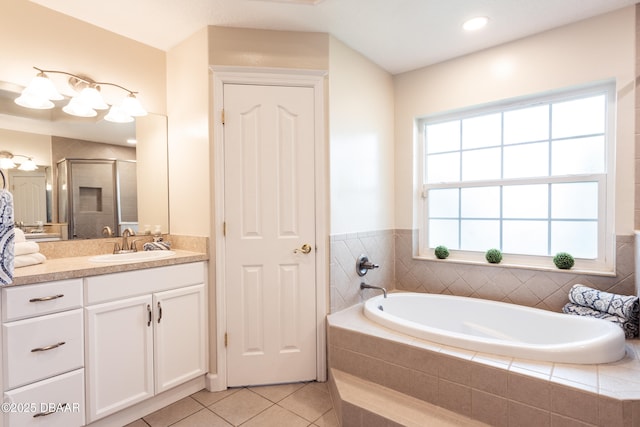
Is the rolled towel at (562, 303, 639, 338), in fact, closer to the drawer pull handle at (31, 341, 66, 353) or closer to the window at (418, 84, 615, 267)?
the window at (418, 84, 615, 267)

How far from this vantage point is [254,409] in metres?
1.79

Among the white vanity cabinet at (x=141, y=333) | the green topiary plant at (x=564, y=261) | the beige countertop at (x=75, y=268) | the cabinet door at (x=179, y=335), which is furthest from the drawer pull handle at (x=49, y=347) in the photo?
the green topiary plant at (x=564, y=261)

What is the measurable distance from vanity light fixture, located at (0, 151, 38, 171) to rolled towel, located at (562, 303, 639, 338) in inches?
136

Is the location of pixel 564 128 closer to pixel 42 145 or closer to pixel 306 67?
pixel 306 67

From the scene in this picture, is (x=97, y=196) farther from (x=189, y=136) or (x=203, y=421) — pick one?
(x=203, y=421)

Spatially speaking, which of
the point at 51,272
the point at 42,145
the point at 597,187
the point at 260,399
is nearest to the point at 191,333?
the point at 260,399

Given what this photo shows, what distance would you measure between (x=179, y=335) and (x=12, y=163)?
141cm

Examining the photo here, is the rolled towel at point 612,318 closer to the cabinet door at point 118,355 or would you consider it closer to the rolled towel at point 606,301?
the rolled towel at point 606,301

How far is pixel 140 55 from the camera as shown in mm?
2232

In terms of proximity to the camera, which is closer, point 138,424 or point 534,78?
point 138,424

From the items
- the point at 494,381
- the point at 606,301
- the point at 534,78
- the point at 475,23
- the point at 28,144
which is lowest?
the point at 494,381

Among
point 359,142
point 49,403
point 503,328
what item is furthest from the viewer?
point 359,142

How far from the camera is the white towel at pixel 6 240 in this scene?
1.24 m

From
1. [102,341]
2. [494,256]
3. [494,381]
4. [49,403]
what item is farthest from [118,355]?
[494,256]
